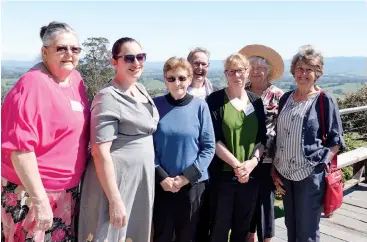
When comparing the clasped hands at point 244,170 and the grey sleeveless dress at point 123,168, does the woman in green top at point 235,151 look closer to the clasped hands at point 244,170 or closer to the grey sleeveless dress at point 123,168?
the clasped hands at point 244,170

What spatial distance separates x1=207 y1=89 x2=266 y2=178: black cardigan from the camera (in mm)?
2834

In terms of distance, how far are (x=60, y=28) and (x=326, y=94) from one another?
190 centimetres

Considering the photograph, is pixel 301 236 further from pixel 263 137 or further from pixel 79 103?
pixel 79 103

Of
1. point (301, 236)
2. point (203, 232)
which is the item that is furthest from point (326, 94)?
point (203, 232)

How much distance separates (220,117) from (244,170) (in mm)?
429

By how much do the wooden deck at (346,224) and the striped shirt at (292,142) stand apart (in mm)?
1010

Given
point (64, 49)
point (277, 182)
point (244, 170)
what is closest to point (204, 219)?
point (244, 170)

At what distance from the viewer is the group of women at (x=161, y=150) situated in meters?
2.03

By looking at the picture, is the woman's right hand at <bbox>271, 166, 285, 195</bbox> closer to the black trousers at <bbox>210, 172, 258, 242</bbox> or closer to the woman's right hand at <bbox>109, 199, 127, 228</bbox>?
the black trousers at <bbox>210, 172, 258, 242</bbox>

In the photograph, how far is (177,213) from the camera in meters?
2.68

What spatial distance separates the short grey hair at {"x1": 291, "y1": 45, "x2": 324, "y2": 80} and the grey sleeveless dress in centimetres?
120

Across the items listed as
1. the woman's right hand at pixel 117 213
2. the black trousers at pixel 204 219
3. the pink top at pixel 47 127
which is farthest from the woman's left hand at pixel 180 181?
the pink top at pixel 47 127

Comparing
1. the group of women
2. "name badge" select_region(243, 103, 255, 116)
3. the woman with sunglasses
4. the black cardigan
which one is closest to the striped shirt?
the group of women

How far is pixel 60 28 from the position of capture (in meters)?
2.10
